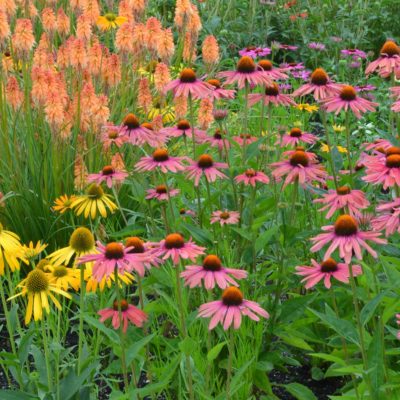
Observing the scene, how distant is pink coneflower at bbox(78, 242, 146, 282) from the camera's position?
1982mm

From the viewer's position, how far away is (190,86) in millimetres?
2807

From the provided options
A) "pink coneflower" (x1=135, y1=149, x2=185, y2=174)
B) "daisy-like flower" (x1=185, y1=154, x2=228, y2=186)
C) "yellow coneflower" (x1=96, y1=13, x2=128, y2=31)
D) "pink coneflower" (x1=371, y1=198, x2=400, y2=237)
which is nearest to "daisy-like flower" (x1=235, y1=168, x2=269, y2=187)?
"daisy-like flower" (x1=185, y1=154, x2=228, y2=186)

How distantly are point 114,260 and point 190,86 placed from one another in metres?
0.98

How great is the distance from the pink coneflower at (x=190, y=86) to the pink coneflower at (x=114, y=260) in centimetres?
89

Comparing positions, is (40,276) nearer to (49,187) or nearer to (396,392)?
(396,392)

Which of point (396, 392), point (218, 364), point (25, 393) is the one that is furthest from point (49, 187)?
point (396, 392)

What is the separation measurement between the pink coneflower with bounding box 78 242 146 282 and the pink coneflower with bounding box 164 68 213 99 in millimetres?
887

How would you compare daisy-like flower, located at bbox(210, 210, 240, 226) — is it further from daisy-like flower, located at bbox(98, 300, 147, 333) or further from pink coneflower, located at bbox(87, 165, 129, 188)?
daisy-like flower, located at bbox(98, 300, 147, 333)

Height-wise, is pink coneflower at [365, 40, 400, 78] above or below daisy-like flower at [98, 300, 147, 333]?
above

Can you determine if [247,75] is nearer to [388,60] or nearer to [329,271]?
[388,60]

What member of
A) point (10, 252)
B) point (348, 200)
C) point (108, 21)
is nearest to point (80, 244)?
point (10, 252)

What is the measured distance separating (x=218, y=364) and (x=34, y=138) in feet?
5.51

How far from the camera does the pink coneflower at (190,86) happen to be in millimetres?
2779

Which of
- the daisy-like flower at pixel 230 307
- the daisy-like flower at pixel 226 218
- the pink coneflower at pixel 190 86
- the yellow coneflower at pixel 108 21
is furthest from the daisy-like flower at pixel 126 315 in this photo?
the yellow coneflower at pixel 108 21
